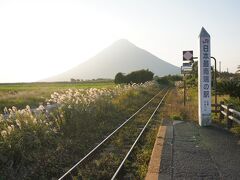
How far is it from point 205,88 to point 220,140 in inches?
139

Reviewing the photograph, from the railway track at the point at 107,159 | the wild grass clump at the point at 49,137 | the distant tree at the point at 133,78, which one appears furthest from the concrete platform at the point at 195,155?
the distant tree at the point at 133,78

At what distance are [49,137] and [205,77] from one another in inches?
263

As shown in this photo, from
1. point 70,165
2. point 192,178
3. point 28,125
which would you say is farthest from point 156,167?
point 28,125

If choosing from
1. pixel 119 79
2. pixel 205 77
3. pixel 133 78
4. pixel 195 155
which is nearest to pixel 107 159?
pixel 195 155

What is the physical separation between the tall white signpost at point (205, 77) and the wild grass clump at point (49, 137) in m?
3.76

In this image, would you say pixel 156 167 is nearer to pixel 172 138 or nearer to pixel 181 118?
pixel 172 138

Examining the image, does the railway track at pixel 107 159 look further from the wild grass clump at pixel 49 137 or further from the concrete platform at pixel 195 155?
the concrete platform at pixel 195 155

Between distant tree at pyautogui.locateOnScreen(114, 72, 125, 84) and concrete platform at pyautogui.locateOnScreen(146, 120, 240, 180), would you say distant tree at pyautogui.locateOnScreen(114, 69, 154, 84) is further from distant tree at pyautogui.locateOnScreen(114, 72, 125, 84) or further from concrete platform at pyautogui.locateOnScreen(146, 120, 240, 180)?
concrete platform at pyautogui.locateOnScreen(146, 120, 240, 180)

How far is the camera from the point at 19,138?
34.2ft

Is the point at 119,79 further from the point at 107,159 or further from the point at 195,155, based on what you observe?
the point at 107,159

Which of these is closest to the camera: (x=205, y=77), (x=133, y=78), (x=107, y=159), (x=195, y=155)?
(x=107, y=159)

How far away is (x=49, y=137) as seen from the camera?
11.7 metres

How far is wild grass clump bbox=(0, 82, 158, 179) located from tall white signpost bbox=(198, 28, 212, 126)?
12.3 feet

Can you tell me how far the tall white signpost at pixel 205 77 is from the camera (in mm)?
14695
